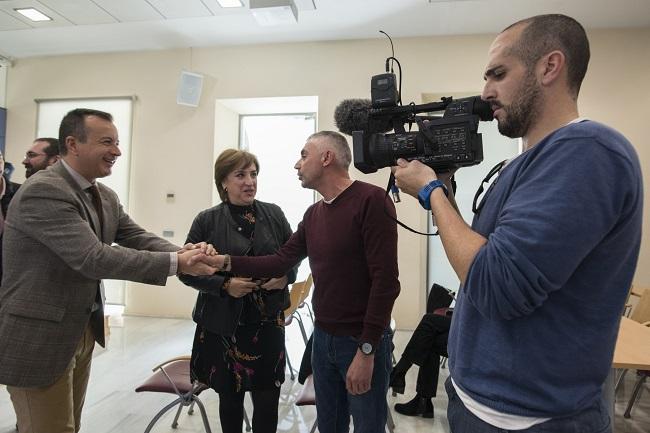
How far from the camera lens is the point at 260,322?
70.6 inches

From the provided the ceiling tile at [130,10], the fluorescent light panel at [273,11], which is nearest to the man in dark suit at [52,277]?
the fluorescent light panel at [273,11]

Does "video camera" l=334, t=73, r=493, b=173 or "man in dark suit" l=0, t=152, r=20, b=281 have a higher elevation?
"video camera" l=334, t=73, r=493, b=173

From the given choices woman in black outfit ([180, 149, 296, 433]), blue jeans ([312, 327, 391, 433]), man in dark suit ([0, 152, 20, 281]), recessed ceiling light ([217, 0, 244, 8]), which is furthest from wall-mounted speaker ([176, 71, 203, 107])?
blue jeans ([312, 327, 391, 433])

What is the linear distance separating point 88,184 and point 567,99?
1623 mm

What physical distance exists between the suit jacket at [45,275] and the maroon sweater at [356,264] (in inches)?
29.4

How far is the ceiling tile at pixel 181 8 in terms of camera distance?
13.3 feet

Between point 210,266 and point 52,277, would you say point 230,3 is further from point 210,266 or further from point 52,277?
point 52,277

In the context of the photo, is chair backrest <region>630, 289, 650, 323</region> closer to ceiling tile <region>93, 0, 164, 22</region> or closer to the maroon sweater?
the maroon sweater

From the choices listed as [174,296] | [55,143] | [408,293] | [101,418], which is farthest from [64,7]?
[408,293]

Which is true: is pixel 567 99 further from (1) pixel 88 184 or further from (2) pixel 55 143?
(2) pixel 55 143

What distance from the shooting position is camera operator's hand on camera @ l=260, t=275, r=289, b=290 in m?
1.78

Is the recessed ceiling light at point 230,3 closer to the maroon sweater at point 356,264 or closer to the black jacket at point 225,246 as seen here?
the black jacket at point 225,246

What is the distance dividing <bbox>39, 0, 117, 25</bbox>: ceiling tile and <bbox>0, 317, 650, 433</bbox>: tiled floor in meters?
3.38

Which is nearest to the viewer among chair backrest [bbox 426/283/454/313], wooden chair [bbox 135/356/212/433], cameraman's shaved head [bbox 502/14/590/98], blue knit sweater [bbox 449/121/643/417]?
blue knit sweater [bbox 449/121/643/417]
